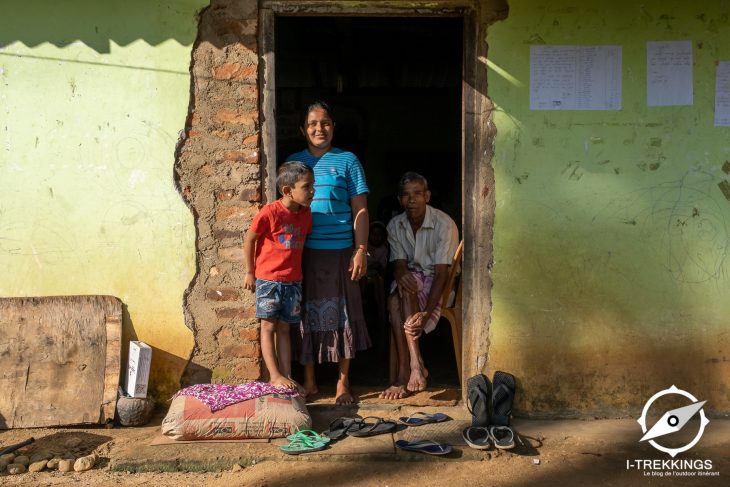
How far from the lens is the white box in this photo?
14.7 ft

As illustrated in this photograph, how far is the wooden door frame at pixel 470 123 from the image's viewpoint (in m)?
4.56

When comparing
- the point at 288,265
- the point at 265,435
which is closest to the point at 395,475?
the point at 265,435

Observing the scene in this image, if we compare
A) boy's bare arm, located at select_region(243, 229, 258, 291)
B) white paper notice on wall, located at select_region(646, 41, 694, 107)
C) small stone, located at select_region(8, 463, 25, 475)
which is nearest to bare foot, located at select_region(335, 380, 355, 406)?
boy's bare arm, located at select_region(243, 229, 258, 291)

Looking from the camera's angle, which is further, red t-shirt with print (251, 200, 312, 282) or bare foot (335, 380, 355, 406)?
bare foot (335, 380, 355, 406)

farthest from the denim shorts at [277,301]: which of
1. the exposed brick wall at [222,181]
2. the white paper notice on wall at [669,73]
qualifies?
the white paper notice on wall at [669,73]

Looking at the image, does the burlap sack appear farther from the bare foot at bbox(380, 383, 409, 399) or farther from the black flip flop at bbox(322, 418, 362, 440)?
the bare foot at bbox(380, 383, 409, 399)

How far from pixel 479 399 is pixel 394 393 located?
661 millimetres

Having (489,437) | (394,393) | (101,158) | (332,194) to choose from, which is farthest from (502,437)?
(101,158)

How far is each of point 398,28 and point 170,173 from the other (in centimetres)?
332

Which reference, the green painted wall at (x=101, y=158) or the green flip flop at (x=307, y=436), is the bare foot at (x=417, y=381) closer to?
the green flip flop at (x=307, y=436)

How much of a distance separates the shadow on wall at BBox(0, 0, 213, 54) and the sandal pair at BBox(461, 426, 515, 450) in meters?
2.79

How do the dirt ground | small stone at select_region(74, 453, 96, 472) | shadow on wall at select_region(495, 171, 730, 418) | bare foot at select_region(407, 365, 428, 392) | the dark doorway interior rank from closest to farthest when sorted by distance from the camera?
the dirt ground < small stone at select_region(74, 453, 96, 472) < shadow on wall at select_region(495, 171, 730, 418) < bare foot at select_region(407, 365, 428, 392) < the dark doorway interior

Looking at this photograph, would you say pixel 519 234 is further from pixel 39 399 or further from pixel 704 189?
pixel 39 399

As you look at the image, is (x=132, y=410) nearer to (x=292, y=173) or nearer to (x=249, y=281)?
(x=249, y=281)
